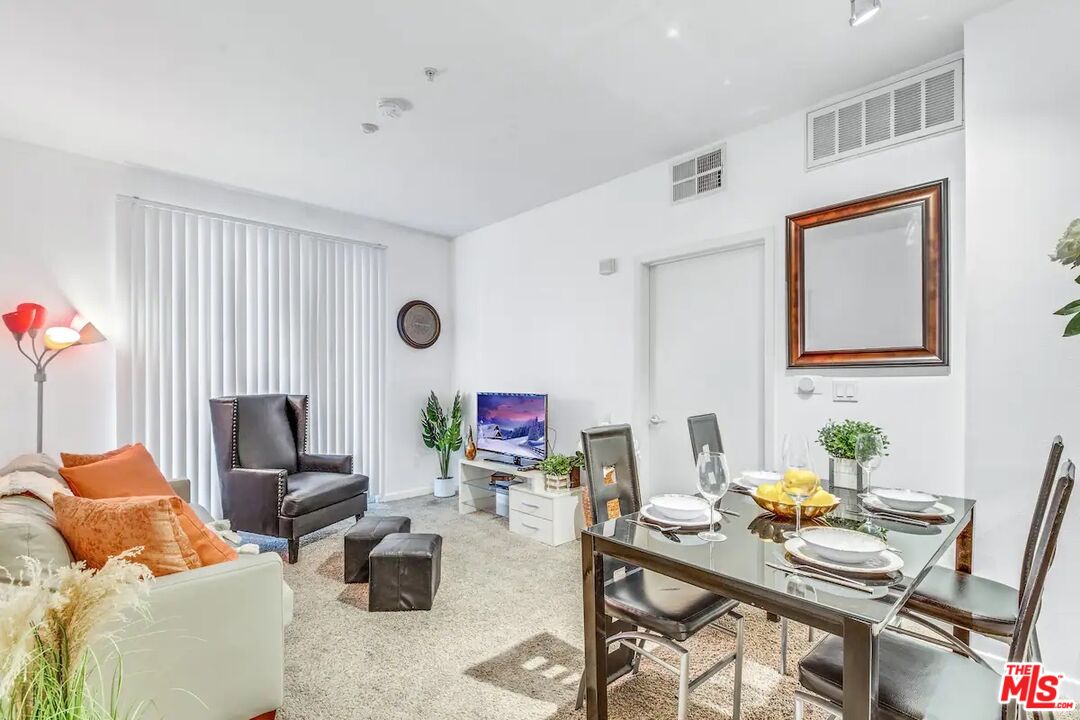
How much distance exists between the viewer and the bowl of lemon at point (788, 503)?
5.49 feet

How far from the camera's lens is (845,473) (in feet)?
7.16

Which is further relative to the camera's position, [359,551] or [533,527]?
[533,527]

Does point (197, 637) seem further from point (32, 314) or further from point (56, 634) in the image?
point (32, 314)

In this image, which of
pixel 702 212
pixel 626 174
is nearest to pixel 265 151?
pixel 626 174

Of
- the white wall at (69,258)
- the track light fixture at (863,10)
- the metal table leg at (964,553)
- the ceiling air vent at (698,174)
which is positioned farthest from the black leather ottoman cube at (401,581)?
the track light fixture at (863,10)

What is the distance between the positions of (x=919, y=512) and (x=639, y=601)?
1025 millimetres

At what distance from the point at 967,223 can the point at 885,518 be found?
1330mm

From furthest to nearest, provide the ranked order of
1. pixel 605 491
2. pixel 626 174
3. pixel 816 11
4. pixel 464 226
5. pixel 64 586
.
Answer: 1. pixel 464 226
2. pixel 626 174
3. pixel 816 11
4. pixel 605 491
5. pixel 64 586

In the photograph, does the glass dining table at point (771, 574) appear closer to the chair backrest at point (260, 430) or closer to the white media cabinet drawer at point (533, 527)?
the white media cabinet drawer at point (533, 527)

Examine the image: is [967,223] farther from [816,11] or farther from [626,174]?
[626,174]

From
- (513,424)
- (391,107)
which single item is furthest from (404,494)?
(391,107)

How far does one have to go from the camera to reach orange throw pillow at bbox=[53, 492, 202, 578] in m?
1.50

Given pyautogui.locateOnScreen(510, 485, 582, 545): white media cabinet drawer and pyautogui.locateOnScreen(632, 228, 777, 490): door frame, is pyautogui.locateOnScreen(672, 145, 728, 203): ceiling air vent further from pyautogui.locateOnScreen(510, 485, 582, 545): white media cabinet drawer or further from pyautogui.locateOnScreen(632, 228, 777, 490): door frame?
pyautogui.locateOnScreen(510, 485, 582, 545): white media cabinet drawer

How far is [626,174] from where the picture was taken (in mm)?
3840
